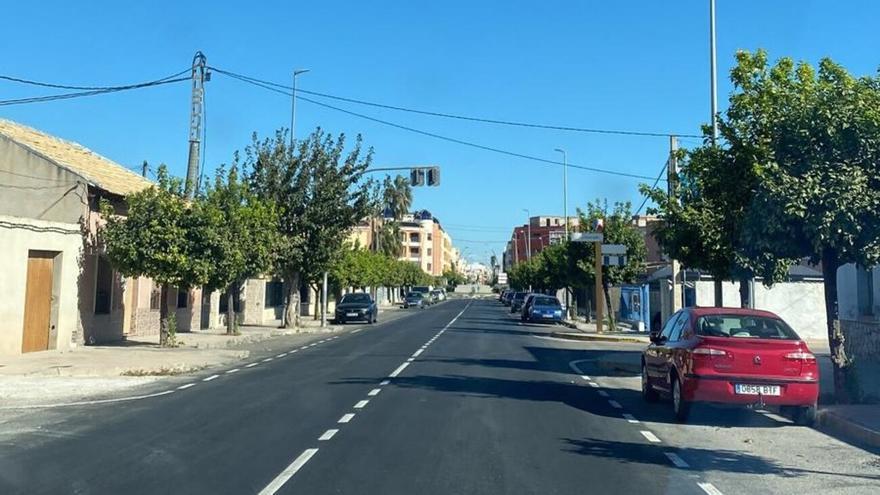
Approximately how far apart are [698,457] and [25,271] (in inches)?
702

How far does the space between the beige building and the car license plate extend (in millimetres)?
17178

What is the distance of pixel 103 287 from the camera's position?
25.2 meters

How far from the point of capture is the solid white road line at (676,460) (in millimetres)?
8492

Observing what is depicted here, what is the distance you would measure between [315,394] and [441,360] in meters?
7.36

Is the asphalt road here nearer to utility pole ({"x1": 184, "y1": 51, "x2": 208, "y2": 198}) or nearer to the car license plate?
the car license plate

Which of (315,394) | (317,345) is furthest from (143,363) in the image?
(317,345)

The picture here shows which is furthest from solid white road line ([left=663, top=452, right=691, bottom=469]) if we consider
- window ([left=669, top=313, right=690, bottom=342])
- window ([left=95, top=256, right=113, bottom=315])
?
window ([left=95, top=256, right=113, bottom=315])

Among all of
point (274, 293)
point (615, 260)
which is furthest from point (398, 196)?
point (615, 260)

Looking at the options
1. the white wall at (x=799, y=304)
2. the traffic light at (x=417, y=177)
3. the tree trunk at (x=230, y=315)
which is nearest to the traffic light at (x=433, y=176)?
the traffic light at (x=417, y=177)

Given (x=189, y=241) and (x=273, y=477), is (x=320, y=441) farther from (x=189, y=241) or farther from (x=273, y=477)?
(x=189, y=241)

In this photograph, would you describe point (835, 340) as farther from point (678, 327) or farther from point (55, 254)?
point (55, 254)

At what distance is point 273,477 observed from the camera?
7730mm

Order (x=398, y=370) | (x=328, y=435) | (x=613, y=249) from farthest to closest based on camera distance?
(x=613, y=249) < (x=398, y=370) < (x=328, y=435)

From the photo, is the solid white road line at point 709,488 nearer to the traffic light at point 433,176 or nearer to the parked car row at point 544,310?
the traffic light at point 433,176
